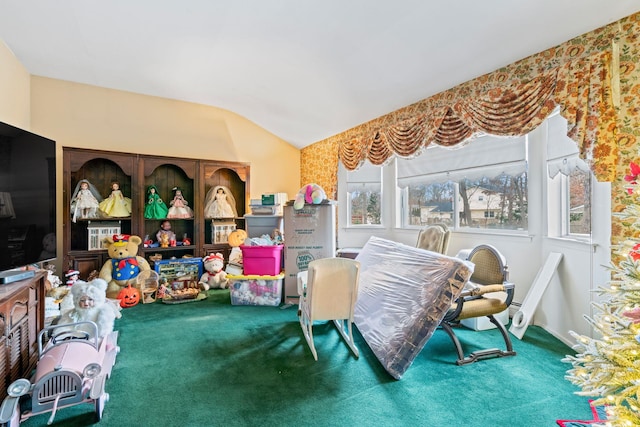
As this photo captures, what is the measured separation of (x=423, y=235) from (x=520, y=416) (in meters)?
2.07

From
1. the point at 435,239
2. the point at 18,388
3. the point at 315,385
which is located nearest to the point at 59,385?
the point at 18,388

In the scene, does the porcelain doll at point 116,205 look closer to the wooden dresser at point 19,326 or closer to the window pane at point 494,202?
the wooden dresser at point 19,326

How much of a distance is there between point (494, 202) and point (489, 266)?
1.16m

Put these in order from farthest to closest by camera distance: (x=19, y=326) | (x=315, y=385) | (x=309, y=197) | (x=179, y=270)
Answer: (x=179, y=270)
(x=309, y=197)
(x=315, y=385)
(x=19, y=326)

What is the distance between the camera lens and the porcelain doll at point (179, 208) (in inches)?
184

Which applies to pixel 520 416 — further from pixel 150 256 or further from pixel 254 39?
pixel 150 256

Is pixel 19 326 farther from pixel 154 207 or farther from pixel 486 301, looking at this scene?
pixel 486 301

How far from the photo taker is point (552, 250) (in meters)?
2.91

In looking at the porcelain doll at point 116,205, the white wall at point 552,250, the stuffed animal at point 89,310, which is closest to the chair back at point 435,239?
the white wall at point 552,250

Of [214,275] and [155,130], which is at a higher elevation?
[155,130]

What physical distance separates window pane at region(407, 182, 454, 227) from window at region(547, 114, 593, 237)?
3.72 feet

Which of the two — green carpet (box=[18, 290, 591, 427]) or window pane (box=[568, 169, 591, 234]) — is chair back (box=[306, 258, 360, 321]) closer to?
green carpet (box=[18, 290, 591, 427])

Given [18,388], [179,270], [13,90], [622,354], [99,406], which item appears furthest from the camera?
[179,270]

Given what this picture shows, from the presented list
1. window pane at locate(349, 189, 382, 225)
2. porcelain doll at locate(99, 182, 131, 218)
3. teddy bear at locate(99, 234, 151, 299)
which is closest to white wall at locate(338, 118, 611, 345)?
window pane at locate(349, 189, 382, 225)
